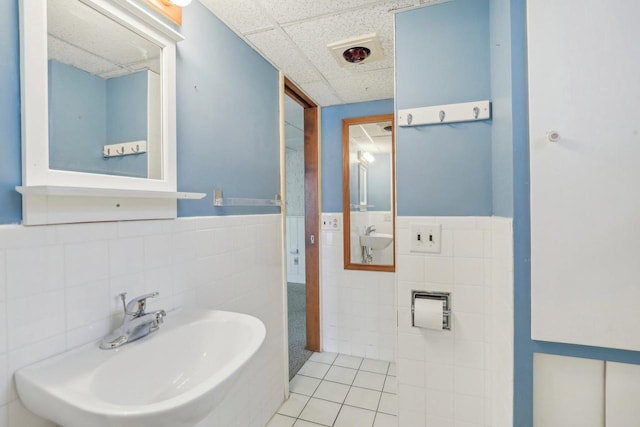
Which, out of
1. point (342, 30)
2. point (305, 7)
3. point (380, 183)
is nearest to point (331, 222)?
point (380, 183)

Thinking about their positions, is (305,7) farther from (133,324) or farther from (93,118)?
(133,324)

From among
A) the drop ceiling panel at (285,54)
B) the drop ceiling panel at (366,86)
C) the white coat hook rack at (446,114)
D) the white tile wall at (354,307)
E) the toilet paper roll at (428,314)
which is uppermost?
the drop ceiling panel at (285,54)

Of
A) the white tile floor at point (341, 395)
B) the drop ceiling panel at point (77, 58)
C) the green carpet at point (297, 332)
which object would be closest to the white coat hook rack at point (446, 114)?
the drop ceiling panel at point (77, 58)

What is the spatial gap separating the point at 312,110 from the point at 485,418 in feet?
7.74

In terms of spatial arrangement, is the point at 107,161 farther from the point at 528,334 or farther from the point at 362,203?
the point at 362,203

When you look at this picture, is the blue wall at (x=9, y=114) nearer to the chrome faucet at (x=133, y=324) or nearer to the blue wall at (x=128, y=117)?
the blue wall at (x=128, y=117)

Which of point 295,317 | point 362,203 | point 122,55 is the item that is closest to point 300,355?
point 295,317

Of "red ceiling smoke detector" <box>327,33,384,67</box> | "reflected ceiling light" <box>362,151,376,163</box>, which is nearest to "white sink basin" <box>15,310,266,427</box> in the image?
"red ceiling smoke detector" <box>327,33,384,67</box>

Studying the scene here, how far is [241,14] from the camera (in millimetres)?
1388

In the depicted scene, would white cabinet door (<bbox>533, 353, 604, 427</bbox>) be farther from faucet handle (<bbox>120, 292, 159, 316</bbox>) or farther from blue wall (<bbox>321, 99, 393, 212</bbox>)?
blue wall (<bbox>321, 99, 393, 212</bbox>)

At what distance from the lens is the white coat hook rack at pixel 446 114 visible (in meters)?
1.28

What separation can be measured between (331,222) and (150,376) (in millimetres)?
1814

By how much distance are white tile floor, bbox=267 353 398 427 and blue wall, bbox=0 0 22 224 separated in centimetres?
170

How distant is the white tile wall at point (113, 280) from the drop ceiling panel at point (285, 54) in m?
0.99
